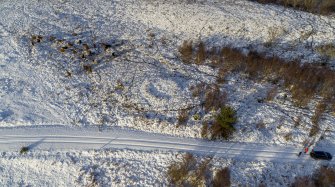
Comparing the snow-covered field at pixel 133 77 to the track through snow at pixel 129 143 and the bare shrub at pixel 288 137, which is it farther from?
the track through snow at pixel 129 143

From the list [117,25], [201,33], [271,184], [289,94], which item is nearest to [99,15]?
[117,25]

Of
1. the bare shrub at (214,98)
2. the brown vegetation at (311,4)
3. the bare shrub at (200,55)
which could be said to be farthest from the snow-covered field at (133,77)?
the brown vegetation at (311,4)

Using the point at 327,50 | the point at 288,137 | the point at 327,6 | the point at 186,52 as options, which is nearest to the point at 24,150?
the point at 186,52

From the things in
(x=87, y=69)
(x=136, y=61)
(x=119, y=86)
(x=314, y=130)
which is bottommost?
(x=314, y=130)

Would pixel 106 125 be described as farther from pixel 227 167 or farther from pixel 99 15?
pixel 99 15

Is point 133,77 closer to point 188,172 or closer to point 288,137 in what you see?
point 188,172
